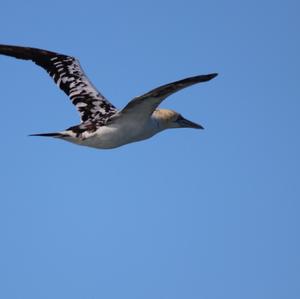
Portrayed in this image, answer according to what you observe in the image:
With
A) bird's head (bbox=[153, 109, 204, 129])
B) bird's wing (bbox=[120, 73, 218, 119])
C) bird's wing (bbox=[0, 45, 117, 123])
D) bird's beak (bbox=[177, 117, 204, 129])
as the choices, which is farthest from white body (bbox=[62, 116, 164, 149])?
bird's beak (bbox=[177, 117, 204, 129])

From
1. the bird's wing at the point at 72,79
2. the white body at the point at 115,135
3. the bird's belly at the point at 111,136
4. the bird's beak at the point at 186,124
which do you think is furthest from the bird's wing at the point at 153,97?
the bird's beak at the point at 186,124

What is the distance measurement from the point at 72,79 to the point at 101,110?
199cm

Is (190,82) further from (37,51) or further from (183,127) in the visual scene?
(37,51)

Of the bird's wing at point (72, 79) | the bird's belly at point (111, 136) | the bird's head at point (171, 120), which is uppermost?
the bird's wing at point (72, 79)

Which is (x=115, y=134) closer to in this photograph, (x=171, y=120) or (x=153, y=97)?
(x=153, y=97)

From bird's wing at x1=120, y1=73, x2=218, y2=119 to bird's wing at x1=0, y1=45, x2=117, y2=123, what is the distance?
2.29m

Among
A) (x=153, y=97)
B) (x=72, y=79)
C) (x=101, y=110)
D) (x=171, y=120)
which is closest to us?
(x=153, y=97)

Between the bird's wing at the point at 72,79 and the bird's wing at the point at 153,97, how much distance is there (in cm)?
229

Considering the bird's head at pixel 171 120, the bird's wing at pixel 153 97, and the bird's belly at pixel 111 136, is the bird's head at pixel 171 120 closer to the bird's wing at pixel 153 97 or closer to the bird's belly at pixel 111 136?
the bird's belly at pixel 111 136

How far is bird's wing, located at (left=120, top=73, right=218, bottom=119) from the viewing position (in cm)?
1418

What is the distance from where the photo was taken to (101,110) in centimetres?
1889

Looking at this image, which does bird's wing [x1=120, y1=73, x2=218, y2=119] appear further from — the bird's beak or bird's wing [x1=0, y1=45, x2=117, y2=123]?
the bird's beak

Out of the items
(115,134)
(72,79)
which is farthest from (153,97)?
(72,79)

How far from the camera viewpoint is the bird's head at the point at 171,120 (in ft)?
59.7
